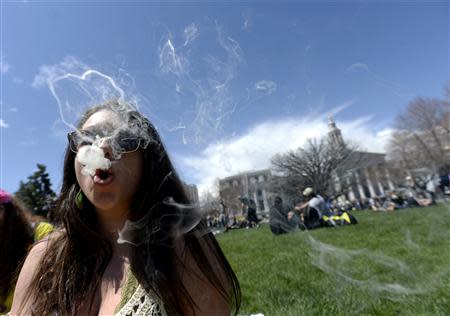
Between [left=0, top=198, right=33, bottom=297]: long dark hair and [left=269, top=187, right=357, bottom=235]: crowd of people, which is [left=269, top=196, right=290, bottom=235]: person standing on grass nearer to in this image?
[left=269, top=187, right=357, bottom=235]: crowd of people

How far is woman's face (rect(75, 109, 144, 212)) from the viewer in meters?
1.35

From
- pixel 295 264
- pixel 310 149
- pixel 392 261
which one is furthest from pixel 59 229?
pixel 392 261

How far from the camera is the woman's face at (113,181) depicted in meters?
1.35

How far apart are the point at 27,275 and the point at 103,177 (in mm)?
894

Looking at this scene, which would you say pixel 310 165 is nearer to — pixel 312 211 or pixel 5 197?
pixel 5 197

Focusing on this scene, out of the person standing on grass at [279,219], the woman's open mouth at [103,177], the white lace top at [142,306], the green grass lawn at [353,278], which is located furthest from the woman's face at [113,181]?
the person standing on grass at [279,219]

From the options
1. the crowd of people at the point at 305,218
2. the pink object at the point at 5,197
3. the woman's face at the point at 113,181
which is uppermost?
the pink object at the point at 5,197

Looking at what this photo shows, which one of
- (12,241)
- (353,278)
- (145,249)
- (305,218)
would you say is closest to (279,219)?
(305,218)

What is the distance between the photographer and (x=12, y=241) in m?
2.91

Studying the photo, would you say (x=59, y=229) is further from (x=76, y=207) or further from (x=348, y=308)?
(x=348, y=308)

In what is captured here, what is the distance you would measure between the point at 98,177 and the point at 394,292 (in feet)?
12.2

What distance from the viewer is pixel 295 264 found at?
16.5ft

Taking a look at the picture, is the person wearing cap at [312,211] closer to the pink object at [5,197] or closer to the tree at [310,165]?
the tree at [310,165]

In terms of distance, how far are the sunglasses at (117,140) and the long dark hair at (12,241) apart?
6.39ft
